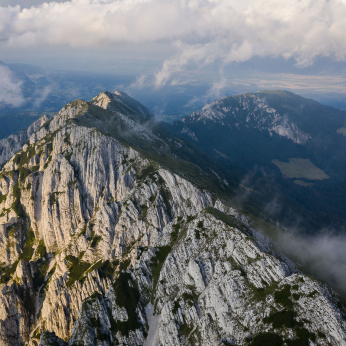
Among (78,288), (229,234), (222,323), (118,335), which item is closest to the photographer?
(222,323)

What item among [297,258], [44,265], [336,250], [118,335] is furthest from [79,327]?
[336,250]

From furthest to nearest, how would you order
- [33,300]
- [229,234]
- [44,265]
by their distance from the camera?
1. [44,265]
2. [33,300]
3. [229,234]

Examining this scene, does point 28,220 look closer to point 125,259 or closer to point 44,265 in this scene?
point 44,265

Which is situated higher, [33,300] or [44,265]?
[44,265]

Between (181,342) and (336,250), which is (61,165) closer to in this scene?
(181,342)

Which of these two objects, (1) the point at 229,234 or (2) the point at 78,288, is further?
(2) the point at 78,288

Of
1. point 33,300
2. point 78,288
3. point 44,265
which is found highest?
point 78,288
